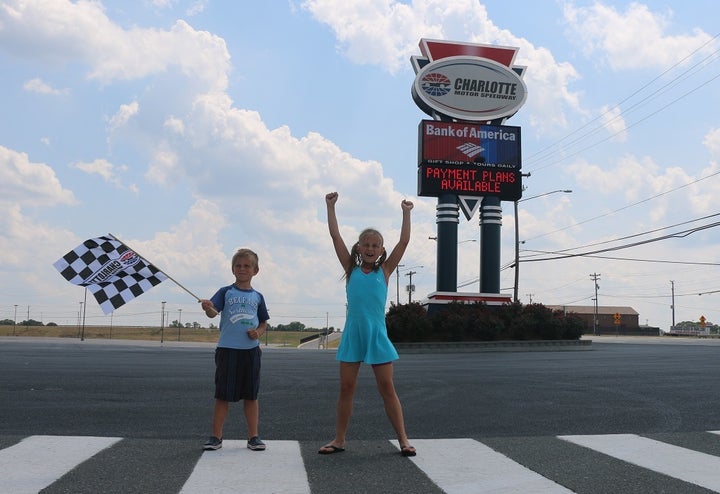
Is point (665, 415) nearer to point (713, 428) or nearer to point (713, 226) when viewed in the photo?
point (713, 428)

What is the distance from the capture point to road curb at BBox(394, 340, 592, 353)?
100 ft

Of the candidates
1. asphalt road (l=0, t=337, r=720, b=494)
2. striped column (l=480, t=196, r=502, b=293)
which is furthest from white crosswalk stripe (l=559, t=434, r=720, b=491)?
striped column (l=480, t=196, r=502, b=293)

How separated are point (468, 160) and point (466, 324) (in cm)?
745

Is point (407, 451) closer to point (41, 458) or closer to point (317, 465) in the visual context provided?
point (317, 465)

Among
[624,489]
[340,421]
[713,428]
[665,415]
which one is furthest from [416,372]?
[624,489]

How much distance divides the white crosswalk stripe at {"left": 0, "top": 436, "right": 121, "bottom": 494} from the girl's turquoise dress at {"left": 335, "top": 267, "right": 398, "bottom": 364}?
6.47 feet

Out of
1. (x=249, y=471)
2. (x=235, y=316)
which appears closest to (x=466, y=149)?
(x=235, y=316)

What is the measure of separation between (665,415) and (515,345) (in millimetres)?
24162

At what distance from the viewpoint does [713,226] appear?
3041 cm

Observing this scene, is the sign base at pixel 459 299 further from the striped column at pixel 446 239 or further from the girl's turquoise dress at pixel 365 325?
the girl's turquoise dress at pixel 365 325

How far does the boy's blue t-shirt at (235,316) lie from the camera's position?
5.69 meters

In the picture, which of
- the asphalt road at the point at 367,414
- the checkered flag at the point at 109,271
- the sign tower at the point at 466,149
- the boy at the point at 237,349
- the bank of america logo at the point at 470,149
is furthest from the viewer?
the bank of america logo at the point at 470,149

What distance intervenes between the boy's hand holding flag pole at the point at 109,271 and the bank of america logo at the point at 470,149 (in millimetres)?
26956

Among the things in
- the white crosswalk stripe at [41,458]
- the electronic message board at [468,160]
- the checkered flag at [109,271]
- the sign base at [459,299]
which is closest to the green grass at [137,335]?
the sign base at [459,299]
